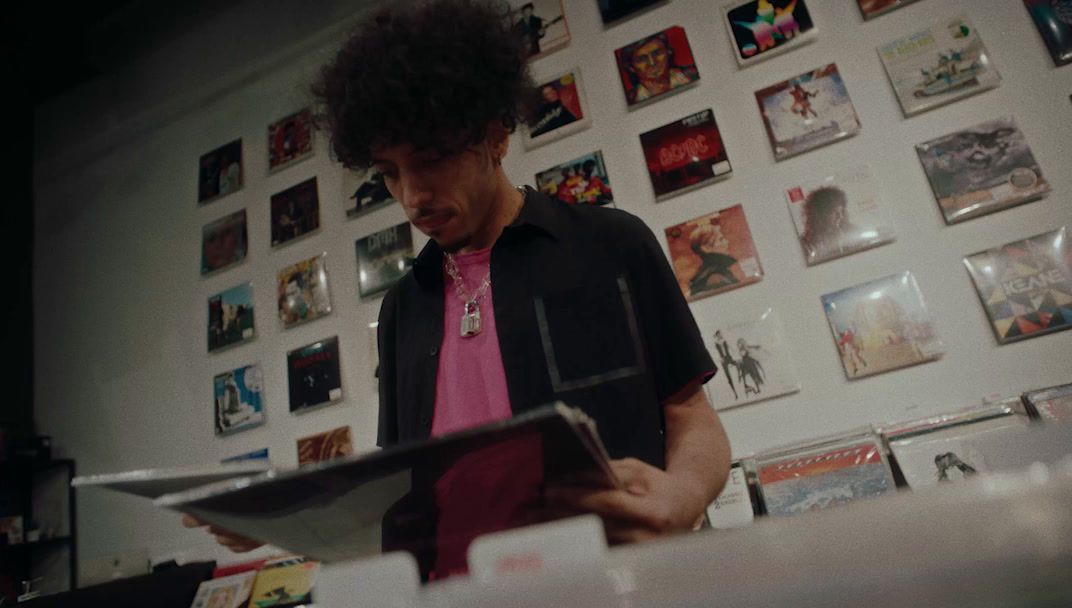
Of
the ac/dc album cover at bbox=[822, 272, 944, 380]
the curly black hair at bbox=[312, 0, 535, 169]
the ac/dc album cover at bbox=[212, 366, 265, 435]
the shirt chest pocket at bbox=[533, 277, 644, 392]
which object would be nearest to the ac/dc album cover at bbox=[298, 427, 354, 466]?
the ac/dc album cover at bbox=[212, 366, 265, 435]

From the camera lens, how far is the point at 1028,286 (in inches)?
61.8

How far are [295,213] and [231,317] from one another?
530 mm

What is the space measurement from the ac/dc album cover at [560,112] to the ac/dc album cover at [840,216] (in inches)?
30.9

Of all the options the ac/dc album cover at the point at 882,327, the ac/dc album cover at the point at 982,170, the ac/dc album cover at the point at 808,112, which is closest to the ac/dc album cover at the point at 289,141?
the ac/dc album cover at the point at 808,112

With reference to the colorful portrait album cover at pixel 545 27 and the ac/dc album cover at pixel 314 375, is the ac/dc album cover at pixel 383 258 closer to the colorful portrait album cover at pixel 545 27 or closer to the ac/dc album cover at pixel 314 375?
the ac/dc album cover at pixel 314 375

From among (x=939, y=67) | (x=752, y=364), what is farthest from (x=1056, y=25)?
(x=752, y=364)

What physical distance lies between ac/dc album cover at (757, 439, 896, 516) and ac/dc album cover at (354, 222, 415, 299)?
144cm

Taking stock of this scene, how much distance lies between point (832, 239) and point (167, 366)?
9.02 feet

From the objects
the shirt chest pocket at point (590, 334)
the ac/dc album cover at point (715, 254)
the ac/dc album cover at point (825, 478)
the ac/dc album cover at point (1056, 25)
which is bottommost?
the ac/dc album cover at point (825, 478)

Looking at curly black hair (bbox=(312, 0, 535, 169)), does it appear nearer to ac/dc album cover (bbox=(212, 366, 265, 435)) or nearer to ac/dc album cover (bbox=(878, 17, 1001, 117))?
ac/dc album cover (bbox=(878, 17, 1001, 117))

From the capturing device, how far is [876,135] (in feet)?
5.88

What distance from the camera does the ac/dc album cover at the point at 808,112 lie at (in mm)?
1828

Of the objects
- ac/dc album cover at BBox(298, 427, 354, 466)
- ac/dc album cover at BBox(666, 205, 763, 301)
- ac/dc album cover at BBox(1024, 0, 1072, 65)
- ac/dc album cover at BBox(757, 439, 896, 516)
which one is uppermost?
ac/dc album cover at BBox(1024, 0, 1072, 65)

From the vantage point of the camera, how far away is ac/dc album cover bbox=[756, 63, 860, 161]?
1828 millimetres
